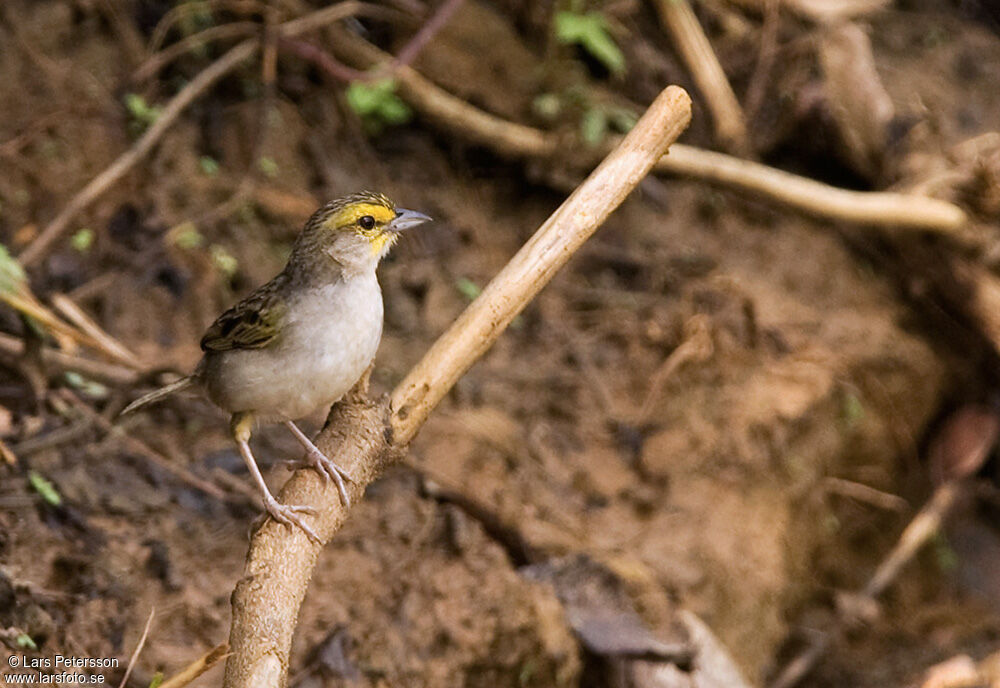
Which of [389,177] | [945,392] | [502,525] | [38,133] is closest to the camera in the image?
[502,525]

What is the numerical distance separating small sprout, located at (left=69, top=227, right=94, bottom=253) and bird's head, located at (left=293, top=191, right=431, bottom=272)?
7.29ft

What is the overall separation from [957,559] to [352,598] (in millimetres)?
4638

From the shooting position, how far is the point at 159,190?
225 inches

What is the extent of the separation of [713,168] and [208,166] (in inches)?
118

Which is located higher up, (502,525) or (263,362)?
(263,362)

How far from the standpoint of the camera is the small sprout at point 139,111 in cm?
575

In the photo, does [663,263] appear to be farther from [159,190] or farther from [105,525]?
[105,525]

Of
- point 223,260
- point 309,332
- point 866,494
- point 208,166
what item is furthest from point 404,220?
point 866,494

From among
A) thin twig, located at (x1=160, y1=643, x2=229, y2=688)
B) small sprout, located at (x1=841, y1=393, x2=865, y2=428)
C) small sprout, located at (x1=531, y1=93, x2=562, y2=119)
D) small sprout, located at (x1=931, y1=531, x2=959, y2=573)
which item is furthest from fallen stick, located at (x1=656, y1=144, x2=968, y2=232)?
thin twig, located at (x1=160, y1=643, x2=229, y2=688)

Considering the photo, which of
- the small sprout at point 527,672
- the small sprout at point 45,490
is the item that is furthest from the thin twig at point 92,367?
the small sprout at point 527,672

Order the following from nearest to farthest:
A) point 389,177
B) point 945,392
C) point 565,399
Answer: point 565,399 < point 389,177 < point 945,392

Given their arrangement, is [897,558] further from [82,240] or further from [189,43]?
[189,43]

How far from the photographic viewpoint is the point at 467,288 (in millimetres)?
6051

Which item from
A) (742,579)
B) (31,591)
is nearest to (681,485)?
(742,579)
